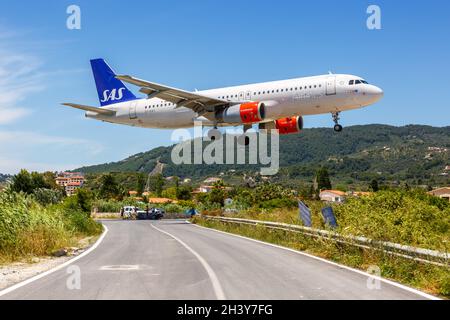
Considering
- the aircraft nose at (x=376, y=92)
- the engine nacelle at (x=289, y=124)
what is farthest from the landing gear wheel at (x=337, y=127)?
the engine nacelle at (x=289, y=124)

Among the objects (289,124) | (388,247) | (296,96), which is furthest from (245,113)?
(388,247)

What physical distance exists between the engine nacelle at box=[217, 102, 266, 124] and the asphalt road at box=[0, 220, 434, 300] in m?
18.2

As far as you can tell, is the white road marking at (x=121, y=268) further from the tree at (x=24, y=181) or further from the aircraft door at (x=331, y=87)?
the tree at (x=24, y=181)

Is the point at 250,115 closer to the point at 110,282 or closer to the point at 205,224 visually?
the point at 205,224

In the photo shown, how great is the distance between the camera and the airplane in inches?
1233

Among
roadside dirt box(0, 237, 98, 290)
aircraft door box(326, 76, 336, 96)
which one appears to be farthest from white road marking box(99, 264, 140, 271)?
aircraft door box(326, 76, 336, 96)

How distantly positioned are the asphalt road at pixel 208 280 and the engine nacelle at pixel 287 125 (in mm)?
21522

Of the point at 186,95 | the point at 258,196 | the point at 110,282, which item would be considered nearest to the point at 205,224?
the point at 186,95

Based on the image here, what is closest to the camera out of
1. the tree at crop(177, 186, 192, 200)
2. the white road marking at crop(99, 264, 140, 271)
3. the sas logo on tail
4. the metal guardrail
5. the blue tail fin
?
the metal guardrail

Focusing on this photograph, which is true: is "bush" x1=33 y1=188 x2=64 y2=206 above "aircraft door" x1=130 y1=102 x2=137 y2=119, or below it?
below

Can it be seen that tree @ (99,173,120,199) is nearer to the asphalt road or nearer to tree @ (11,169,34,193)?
tree @ (11,169,34,193)

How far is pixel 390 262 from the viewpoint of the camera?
12141 mm

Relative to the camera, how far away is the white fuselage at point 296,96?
102 feet

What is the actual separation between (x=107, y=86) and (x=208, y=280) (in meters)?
38.7
